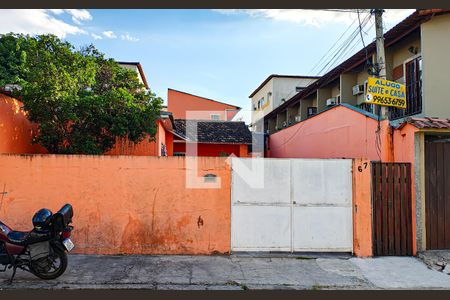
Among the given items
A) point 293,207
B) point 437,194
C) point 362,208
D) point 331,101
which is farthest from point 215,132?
point 437,194

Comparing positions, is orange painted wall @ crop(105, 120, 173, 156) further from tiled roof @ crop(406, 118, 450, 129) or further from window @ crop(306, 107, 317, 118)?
window @ crop(306, 107, 317, 118)

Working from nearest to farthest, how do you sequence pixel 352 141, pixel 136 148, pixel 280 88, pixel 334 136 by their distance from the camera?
pixel 352 141, pixel 136 148, pixel 334 136, pixel 280 88

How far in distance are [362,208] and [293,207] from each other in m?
1.38

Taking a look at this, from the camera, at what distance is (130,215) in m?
6.54

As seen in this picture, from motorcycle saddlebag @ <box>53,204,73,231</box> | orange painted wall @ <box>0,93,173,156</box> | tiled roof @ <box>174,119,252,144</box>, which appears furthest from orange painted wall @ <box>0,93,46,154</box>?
tiled roof @ <box>174,119,252,144</box>

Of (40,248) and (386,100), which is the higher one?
(386,100)

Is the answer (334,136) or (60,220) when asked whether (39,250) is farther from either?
(334,136)

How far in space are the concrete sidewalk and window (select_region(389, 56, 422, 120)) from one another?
5363 millimetres

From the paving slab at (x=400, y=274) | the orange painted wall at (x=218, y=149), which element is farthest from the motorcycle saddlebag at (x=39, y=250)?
the orange painted wall at (x=218, y=149)

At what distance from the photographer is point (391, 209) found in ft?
21.8

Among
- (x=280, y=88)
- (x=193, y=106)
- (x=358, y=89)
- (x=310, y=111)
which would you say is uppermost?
(x=280, y=88)

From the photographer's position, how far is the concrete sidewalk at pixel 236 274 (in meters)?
5.08

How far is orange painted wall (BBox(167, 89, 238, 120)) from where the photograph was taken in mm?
25578

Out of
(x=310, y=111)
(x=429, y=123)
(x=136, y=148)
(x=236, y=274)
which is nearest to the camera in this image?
(x=236, y=274)
